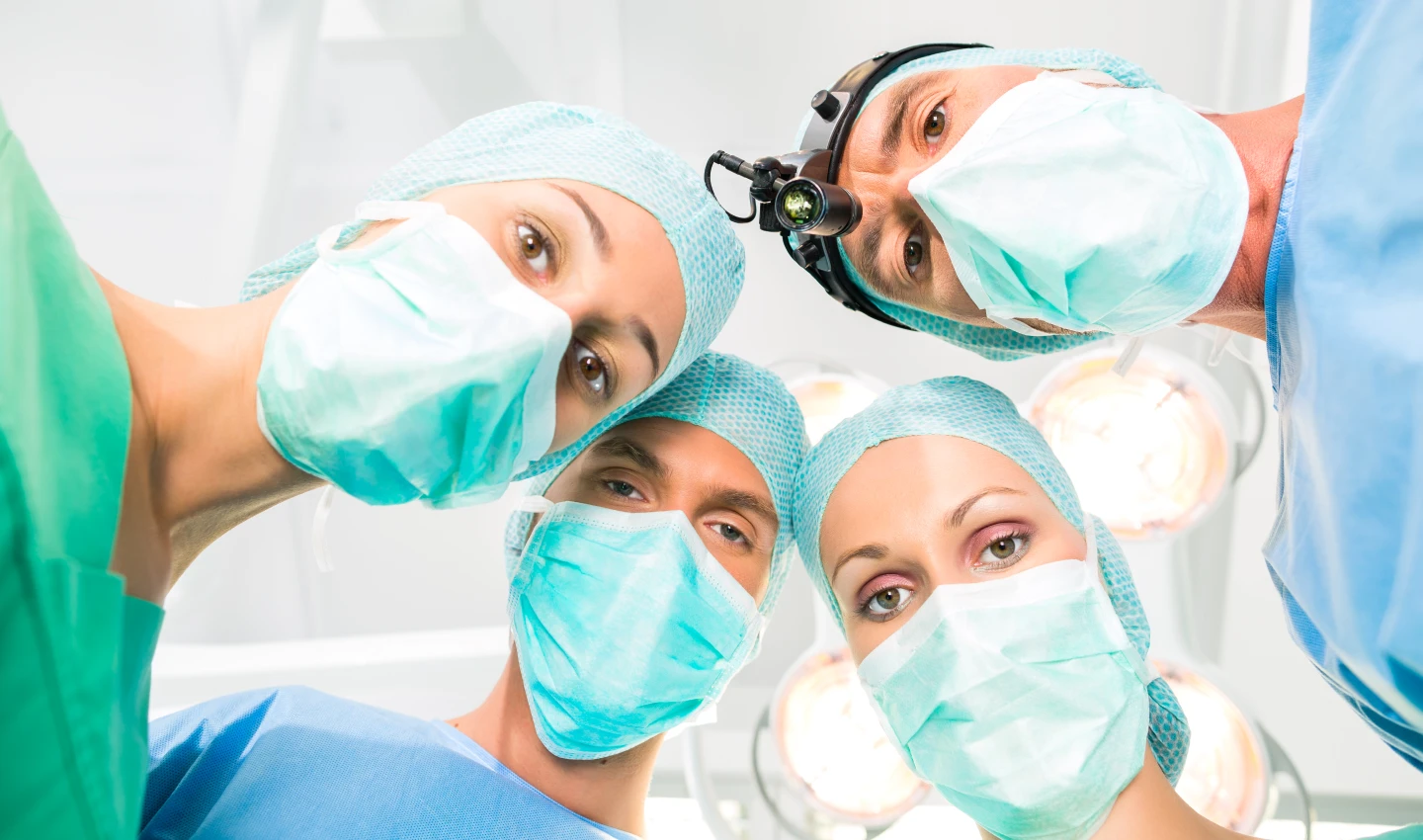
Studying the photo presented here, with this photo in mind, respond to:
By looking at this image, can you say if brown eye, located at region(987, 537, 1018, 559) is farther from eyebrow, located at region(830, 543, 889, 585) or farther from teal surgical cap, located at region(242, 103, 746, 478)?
teal surgical cap, located at region(242, 103, 746, 478)

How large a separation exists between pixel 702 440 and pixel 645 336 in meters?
0.32

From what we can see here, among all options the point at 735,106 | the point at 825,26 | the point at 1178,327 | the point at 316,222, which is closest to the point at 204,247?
the point at 316,222

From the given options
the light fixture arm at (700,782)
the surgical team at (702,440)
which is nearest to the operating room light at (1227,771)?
the surgical team at (702,440)

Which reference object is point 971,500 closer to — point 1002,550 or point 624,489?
point 1002,550

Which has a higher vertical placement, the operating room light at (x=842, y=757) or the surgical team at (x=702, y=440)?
→ the surgical team at (x=702, y=440)

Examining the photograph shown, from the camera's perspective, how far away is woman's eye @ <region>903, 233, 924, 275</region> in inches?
66.7

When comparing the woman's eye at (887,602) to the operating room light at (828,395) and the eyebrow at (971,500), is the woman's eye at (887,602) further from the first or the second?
the operating room light at (828,395)

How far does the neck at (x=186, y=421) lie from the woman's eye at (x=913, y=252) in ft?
3.36

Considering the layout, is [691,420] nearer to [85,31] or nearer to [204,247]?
[204,247]

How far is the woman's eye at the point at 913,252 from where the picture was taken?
1.69 meters

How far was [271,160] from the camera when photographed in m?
2.36

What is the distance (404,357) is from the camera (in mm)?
1229

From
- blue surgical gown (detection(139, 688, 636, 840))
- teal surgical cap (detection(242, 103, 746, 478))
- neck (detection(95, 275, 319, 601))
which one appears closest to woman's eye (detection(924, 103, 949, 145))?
teal surgical cap (detection(242, 103, 746, 478))

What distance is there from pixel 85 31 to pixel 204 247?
60 cm
